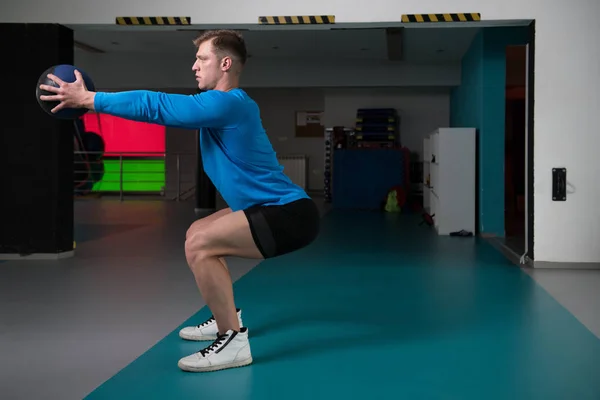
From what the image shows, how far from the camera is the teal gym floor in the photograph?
8.63 ft

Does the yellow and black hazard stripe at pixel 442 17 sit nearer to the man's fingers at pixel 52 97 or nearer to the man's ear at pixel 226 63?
the man's ear at pixel 226 63

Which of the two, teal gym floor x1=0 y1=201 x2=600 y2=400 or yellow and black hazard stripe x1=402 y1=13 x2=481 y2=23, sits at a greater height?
yellow and black hazard stripe x1=402 y1=13 x2=481 y2=23

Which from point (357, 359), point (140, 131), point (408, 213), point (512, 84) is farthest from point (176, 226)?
point (140, 131)

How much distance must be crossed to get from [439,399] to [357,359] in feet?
1.89

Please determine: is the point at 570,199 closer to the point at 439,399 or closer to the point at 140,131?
the point at 439,399

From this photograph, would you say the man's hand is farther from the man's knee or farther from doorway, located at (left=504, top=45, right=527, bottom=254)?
doorway, located at (left=504, top=45, right=527, bottom=254)

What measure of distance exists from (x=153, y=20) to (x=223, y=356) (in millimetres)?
3708

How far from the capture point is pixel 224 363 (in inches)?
111

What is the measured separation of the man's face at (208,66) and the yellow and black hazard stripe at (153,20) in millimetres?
3037

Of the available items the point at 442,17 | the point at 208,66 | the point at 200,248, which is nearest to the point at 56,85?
the point at 208,66

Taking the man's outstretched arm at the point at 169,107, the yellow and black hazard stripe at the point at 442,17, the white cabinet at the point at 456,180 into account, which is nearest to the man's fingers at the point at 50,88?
the man's outstretched arm at the point at 169,107

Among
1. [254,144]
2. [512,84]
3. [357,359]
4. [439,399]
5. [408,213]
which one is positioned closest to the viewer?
[439,399]

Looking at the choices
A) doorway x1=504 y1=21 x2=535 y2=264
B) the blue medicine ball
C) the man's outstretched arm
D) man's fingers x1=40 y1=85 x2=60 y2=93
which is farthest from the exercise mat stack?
man's fingers x1=40 y1=85 x2=60 y2=93

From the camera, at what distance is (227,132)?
9.00 feet
